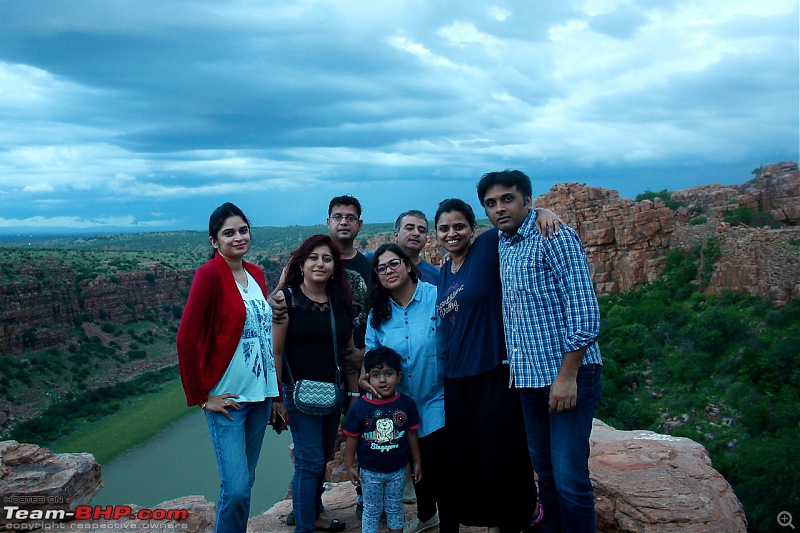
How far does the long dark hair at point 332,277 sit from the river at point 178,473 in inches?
534

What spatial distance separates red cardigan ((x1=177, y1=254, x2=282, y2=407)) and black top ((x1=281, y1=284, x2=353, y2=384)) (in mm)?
445

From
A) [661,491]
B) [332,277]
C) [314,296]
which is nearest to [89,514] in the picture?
[314,296]

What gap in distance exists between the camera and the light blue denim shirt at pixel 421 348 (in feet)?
13.8

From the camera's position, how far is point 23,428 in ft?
83.1

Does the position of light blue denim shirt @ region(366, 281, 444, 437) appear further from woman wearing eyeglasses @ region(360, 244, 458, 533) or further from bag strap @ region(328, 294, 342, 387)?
bag strap @ region(328, 294, 342, 387)

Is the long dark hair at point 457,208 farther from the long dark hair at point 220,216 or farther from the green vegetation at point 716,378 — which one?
the green vegetation at point 716,378

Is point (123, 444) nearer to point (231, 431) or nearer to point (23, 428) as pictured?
point (23, 428)

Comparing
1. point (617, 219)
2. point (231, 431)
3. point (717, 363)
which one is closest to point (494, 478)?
point (231, 431)

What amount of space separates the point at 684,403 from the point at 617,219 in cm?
934

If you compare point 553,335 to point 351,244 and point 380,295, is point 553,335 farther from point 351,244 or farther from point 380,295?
point 351,244

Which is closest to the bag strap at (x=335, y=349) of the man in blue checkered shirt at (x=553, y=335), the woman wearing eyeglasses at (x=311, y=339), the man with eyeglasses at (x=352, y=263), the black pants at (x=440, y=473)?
the woman wearing eyeglasses at (x=311, y=339)

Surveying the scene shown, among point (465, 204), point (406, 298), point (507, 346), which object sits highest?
point (465, 204)

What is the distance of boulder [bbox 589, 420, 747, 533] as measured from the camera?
4648 mm

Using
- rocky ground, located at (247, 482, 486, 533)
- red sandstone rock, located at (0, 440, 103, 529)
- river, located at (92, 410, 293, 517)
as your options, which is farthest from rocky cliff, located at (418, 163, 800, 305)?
red sandstone rock, located at (0, 440, 103, 529)
